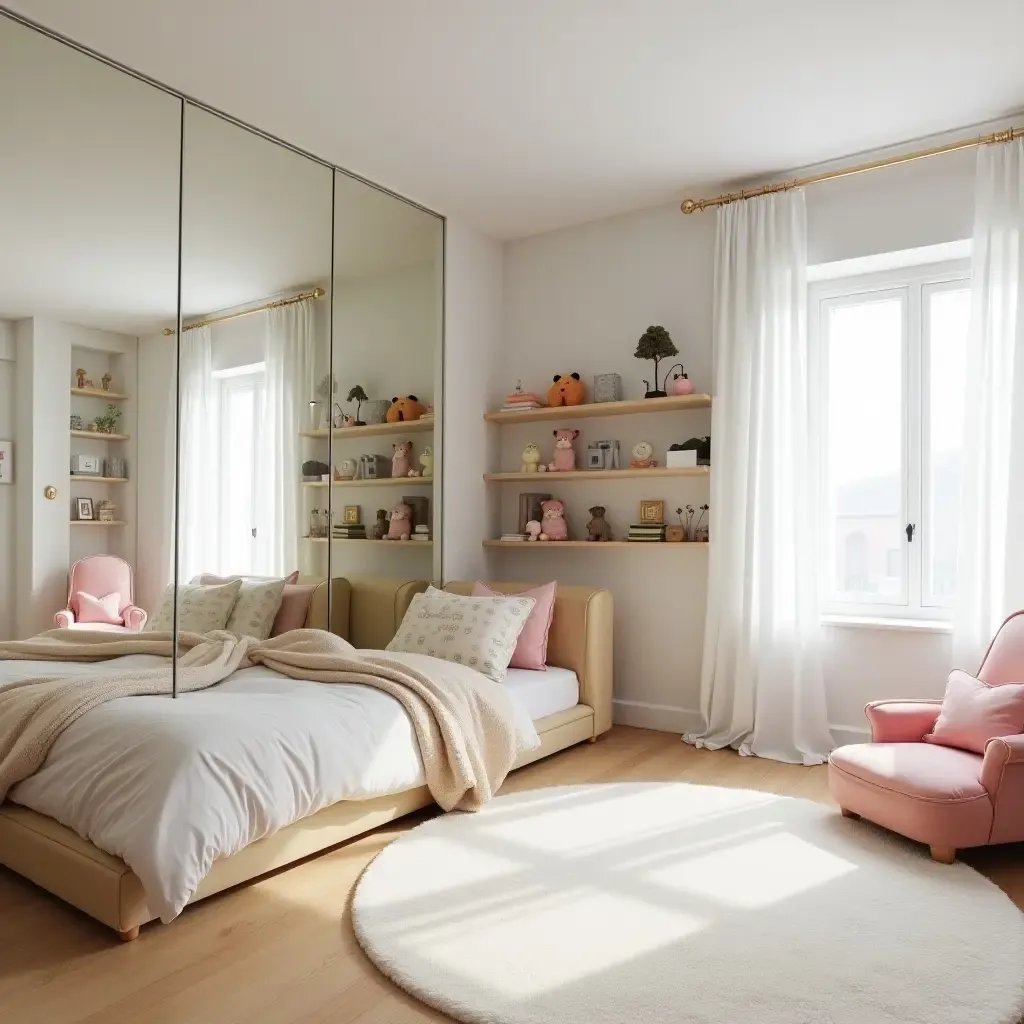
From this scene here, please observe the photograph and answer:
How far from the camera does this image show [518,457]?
498 cm

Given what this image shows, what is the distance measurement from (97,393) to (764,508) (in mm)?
2851

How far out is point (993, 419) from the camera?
3.47 m

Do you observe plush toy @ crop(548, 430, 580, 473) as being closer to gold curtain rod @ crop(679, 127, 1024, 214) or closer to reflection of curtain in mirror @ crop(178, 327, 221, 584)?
gold curtain rod @ crop(679, 127, 1024, 214)

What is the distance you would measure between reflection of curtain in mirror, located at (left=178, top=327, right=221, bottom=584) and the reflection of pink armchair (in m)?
0.19

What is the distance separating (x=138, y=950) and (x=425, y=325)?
3.11 meters

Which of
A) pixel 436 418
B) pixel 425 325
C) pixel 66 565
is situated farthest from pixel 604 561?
pixel 66 565

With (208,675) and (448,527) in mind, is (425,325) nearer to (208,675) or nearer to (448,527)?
(448,527)

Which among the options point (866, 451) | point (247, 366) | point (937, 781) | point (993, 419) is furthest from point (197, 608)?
point (993, 419)

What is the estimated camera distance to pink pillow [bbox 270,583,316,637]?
362 centimetres

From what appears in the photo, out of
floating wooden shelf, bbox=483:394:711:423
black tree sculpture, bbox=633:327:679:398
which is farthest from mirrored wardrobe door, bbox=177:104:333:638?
black tree sculpture, bbox=633:327:679:398

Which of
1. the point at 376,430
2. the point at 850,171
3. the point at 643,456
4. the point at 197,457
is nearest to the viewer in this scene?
the point at 197,457

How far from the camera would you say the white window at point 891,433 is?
3.93 meters

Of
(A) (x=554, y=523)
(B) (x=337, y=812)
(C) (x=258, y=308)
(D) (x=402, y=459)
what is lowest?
(B) (x=337, y=812)

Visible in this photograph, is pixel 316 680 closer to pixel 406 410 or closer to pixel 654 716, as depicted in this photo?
pixel 406 410
